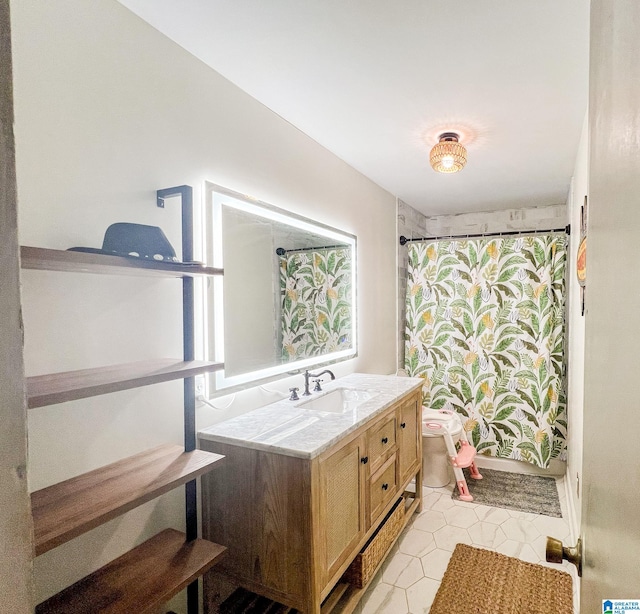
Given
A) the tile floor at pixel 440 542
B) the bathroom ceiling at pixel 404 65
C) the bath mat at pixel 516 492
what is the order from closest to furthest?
the bathroom ceiling at pixel 404 65
the tile floor at pixel 440 542
the bath mat at pixel 516 492

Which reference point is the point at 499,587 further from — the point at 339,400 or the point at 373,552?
the point at 339,400

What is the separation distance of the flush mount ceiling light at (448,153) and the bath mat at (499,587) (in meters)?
2.03

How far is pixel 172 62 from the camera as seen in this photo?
143 centimetres

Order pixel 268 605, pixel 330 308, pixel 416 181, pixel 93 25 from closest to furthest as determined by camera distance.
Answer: pixel 93 25 → pixel 268 605 → pixel 330 308 → pixel 416 181

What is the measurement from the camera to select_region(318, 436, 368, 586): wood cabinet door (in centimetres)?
142

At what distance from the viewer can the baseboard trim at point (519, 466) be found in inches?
122

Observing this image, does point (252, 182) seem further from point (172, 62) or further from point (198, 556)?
point (198, 556)

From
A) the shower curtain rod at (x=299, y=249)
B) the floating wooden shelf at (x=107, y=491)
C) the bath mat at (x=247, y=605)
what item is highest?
the shower curtain rod at (x=299, y=249)

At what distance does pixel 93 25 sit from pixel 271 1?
527 millimetres

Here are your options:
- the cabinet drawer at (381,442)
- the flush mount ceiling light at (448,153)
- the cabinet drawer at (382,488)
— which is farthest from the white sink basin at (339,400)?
the flush mount ceiling light at (448,153)

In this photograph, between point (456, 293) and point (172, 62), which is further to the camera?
point (456, 293)

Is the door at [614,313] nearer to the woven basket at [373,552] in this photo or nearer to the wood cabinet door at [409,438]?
the woven basket at [373,552]

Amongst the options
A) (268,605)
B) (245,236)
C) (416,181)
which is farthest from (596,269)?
(416,181)

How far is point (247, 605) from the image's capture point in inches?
64.3
